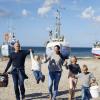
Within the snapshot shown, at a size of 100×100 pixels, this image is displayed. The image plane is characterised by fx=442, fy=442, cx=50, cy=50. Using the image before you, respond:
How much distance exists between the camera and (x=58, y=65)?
14461mm

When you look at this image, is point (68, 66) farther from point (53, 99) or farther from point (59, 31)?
point (59, 31)

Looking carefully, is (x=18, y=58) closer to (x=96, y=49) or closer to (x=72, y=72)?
(x=72, y=72)

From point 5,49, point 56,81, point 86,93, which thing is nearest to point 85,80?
point 86,93

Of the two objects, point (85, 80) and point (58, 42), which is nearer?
point (85, 80)

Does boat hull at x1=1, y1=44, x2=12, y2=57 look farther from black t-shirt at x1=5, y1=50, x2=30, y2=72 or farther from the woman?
black t-shirt at x1=5, y1=50, x2=30, y2=72

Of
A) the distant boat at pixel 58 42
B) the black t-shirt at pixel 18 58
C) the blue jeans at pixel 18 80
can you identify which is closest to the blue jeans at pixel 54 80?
the blue jeans at pixel 18 80

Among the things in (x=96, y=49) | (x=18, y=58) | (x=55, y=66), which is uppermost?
(x=18, y=58)

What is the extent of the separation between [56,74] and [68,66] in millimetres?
474

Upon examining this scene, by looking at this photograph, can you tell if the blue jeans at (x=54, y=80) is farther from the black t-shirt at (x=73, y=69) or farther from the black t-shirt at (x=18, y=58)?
the black t-shirt at (x=18, y=58)

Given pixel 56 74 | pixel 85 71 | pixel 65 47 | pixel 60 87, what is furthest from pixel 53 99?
pixel 65 47

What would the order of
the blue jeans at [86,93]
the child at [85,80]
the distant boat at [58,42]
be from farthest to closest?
the distant boat at [58,42] < the blue jeans at [86,93] < the child at [85,80]

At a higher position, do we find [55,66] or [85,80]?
[55,66]

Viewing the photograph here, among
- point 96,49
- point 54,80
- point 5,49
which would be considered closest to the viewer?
point 54,80

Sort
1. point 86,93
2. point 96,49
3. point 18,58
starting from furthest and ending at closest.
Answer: point 96,49
point 18,58
point 86,93
